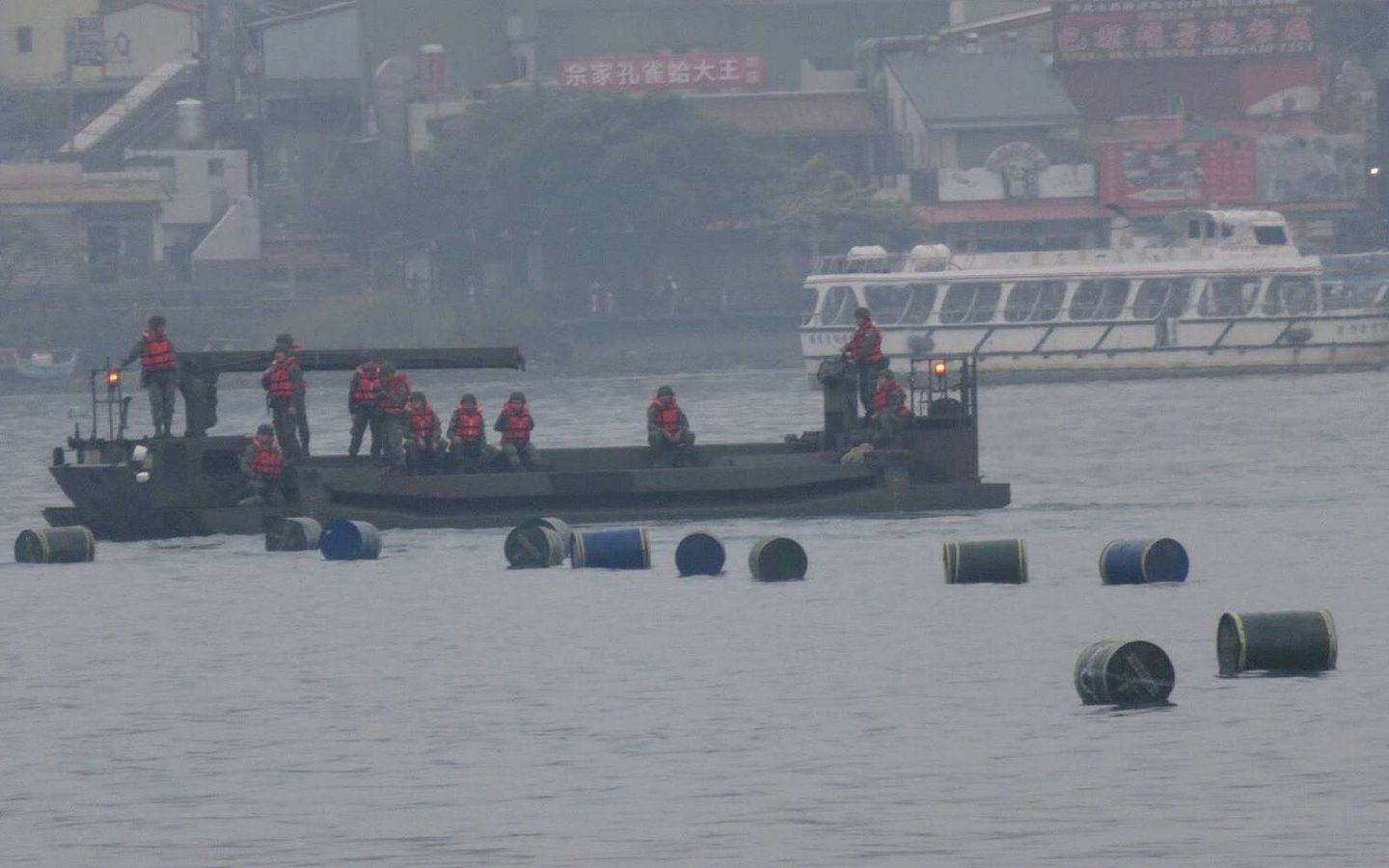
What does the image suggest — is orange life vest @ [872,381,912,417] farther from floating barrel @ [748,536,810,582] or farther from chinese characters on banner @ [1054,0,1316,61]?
chinese characters on banner @ [1054,0,1316,61]

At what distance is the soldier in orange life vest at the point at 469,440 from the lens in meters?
36.7

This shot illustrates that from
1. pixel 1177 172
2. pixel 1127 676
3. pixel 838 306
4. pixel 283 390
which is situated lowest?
pixel 1127 676

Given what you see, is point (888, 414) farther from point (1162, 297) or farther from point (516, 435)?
point (1162, 297)

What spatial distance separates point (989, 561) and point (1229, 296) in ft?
161

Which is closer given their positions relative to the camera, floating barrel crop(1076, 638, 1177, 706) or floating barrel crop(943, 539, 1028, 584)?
floating barrel crop(1076, 638, 1177, 706)

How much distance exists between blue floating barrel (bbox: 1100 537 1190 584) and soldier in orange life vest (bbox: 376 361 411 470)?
29.9 feet

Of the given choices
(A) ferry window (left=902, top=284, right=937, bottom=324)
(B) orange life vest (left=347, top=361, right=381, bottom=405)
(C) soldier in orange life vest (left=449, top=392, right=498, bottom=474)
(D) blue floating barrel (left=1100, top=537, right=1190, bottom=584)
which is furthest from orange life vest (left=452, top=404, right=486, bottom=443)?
(A) ferry window (left=902, top=284, right=937, bottom=324)

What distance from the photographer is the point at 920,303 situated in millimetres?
81000

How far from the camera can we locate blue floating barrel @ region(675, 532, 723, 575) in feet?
109

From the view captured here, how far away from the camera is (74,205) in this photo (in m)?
104

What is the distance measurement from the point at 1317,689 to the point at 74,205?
85015 mm

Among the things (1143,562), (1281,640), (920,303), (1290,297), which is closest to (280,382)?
(1143,562)

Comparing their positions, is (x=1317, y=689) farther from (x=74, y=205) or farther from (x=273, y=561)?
(x=74, y=205)

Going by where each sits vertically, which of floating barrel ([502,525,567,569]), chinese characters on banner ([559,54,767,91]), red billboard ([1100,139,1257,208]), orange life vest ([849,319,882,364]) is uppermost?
chinese characters on banner ([559,54,767,91])
